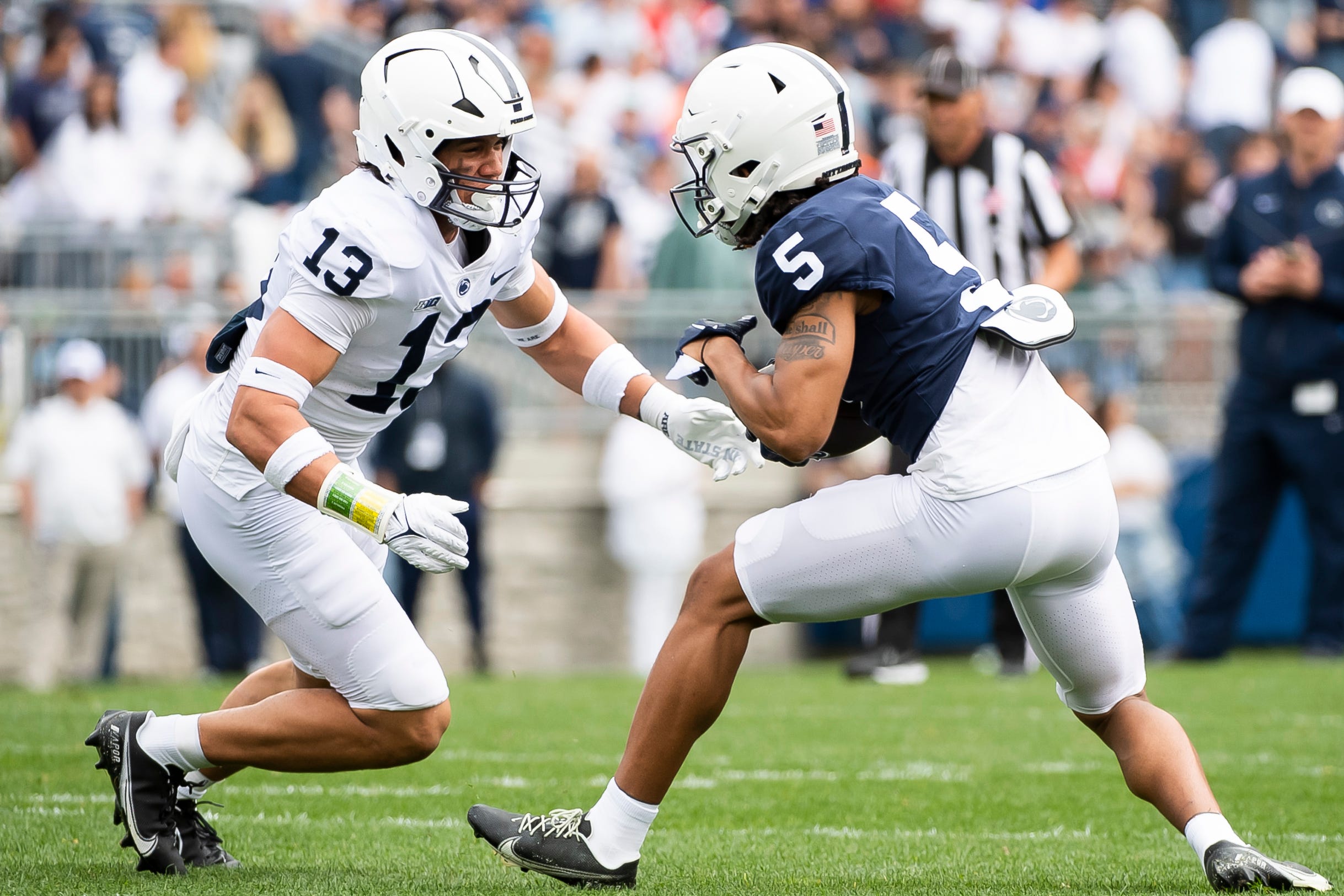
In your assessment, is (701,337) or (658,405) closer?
(701,337)

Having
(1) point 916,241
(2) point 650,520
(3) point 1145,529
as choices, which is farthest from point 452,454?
(1) point 916,241

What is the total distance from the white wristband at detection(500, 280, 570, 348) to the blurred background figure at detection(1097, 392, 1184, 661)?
5947 mm

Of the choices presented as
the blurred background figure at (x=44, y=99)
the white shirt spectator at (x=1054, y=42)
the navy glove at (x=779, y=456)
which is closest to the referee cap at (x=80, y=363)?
the blurred background figure at (x=44, y=99)

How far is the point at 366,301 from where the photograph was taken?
12.3 ft

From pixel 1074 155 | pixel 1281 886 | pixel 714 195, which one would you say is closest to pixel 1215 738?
pixel 1281 886

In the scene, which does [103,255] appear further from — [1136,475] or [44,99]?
[1136,475]

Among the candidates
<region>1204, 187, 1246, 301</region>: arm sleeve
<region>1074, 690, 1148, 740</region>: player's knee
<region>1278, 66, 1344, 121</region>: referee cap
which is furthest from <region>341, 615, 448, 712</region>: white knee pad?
<region>1278, 66, 1344, 121</region>: referee cap

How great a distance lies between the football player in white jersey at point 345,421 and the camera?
12.1ft

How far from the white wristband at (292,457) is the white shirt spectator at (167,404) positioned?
6.21 meters

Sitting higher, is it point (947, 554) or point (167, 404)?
point (947, 554)

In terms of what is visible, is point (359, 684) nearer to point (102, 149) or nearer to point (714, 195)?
point (714, 195)

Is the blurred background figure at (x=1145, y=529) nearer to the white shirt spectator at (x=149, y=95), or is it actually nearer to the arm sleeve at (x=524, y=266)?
the arm sleeve at (x=524, y=266)

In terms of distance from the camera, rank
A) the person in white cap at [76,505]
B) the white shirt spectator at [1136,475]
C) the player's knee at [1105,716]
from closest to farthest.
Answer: the player's knee at [1105,716] → the person in white cap at [76,505] → the white shirt spectator at [1136,475]

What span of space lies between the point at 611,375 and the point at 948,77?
3.57m
